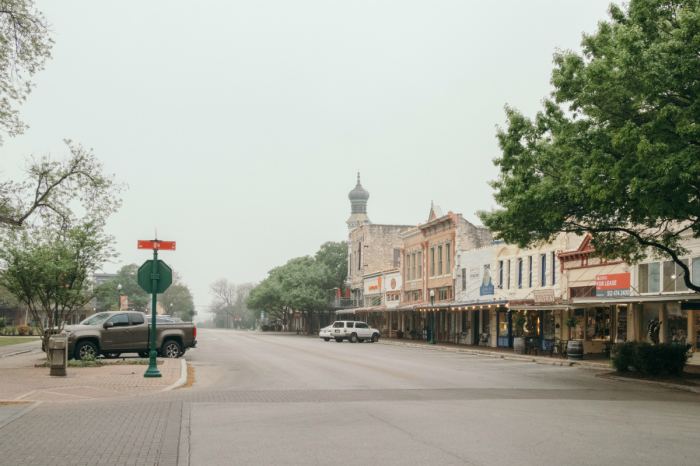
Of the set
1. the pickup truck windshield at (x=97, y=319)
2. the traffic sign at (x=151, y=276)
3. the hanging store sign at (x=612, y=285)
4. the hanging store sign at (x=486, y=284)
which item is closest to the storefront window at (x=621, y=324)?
the hanging store sign at (x=612, y=285)

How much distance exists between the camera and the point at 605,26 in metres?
17.7

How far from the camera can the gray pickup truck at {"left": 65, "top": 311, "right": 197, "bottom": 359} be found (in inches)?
899

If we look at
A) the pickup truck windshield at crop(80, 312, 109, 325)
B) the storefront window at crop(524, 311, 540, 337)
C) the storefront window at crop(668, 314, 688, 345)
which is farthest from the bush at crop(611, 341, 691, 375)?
the pickup truck windshield at crop(80, 312, 109, 325)

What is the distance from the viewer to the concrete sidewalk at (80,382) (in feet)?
44.2

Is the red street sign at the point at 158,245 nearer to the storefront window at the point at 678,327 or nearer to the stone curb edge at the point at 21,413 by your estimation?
the stone curb edge at the point at 21,413

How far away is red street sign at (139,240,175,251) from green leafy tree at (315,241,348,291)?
63222 millimetres

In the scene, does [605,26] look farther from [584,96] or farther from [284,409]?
[284,409]

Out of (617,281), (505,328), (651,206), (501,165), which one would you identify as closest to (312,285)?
(505,328)

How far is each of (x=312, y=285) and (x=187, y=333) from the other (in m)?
47.1

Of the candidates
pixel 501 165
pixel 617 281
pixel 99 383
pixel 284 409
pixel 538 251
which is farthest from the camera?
pixel 538 251

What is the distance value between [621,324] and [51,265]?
2286 centimetres

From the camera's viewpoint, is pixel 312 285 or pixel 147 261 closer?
pixel 147 261

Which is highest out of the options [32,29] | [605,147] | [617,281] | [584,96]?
[32,29]

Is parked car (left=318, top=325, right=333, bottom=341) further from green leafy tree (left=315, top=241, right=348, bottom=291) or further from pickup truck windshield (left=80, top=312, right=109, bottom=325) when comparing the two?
green leafy tree (left=315, top=241, right=348, bottom=291)
